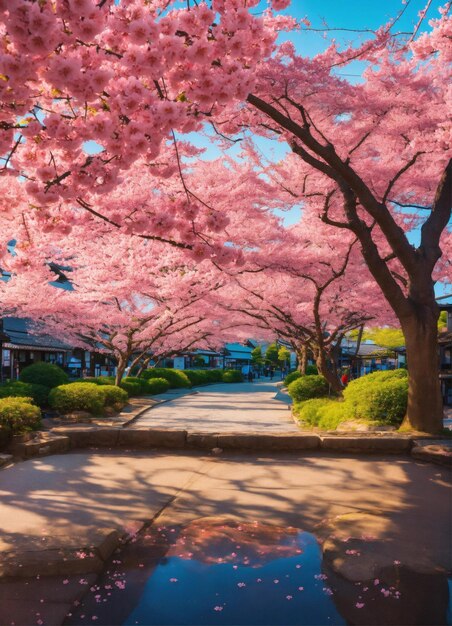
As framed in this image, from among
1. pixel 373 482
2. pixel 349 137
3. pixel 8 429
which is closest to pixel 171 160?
pixel 349 137

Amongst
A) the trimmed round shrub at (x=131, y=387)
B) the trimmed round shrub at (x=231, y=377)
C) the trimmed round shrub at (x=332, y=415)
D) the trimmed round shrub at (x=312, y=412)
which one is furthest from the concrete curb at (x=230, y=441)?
the trimmed round shrub at (x=231, y=377)

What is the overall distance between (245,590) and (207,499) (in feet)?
6.95

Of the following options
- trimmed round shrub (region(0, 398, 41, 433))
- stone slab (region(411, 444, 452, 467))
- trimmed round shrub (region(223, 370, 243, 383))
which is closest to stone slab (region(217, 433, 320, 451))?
stone slab (region(411, 444, 452, 467))

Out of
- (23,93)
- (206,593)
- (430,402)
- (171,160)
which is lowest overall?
(206,593)

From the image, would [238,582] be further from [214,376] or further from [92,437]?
[214,376]

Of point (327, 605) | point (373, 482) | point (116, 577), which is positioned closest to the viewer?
point (327, 605)

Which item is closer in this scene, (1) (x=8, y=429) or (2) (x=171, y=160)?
(1) (x=8, y=429)

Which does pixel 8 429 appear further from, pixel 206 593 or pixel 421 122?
pixel 421 122

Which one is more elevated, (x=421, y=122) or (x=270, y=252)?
(x=421, y=122)

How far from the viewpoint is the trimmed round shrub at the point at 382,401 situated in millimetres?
11055

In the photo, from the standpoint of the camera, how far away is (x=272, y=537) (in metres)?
4.36

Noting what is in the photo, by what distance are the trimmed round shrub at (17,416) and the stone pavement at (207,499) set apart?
1488 mm

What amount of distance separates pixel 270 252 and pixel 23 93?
A: 975 cm

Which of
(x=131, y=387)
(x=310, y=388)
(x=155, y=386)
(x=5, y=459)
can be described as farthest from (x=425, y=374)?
(x=155, y=386)
